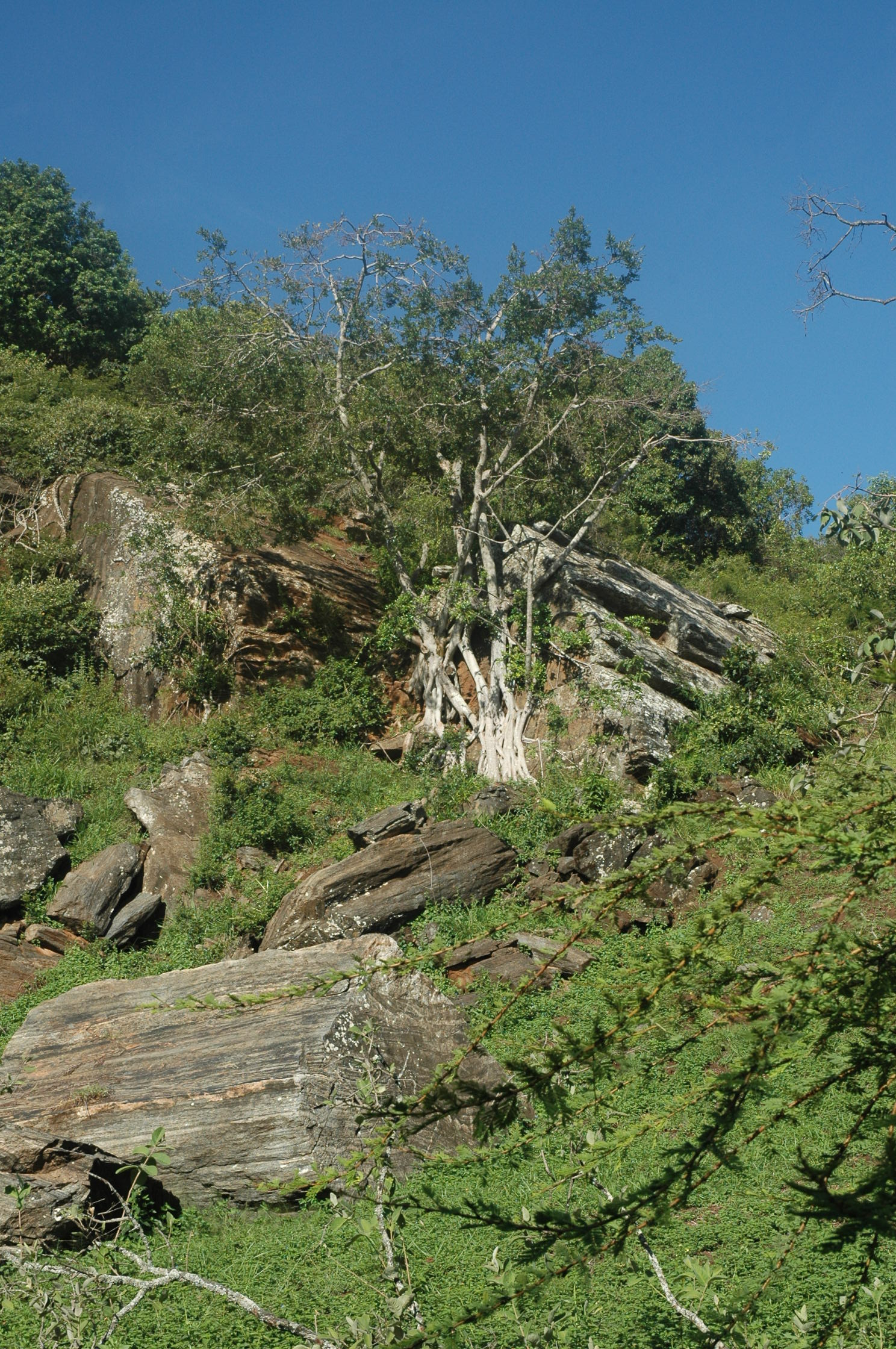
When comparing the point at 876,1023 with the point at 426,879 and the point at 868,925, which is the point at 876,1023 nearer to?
the point at 868,925

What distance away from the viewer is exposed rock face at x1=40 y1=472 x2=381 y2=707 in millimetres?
15258

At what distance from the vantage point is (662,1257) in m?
4.54

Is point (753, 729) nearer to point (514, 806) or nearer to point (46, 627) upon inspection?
point (514, 806)

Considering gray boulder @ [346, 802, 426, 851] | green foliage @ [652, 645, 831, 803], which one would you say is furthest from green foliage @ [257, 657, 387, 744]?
green foliage @ [652, 645, 831, 803]

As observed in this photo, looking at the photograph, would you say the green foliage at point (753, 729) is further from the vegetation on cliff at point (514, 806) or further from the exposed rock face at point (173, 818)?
the exposed rock face at point (173, 818)

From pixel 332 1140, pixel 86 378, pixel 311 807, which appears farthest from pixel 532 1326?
pixel 86 378

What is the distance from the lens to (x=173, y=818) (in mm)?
11633

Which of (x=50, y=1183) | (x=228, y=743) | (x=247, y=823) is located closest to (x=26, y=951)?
(x=247, y=823)

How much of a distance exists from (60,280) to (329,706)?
18347mm

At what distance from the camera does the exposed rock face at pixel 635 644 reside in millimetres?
13336

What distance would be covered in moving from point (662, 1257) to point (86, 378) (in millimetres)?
25178

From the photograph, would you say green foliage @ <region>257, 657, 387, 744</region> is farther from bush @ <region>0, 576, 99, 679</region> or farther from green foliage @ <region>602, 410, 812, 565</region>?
green foliage @ <region>602, 410, 812, 565</region>

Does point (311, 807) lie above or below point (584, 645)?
below

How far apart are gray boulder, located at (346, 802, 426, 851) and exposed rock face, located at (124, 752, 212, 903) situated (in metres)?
1.87
